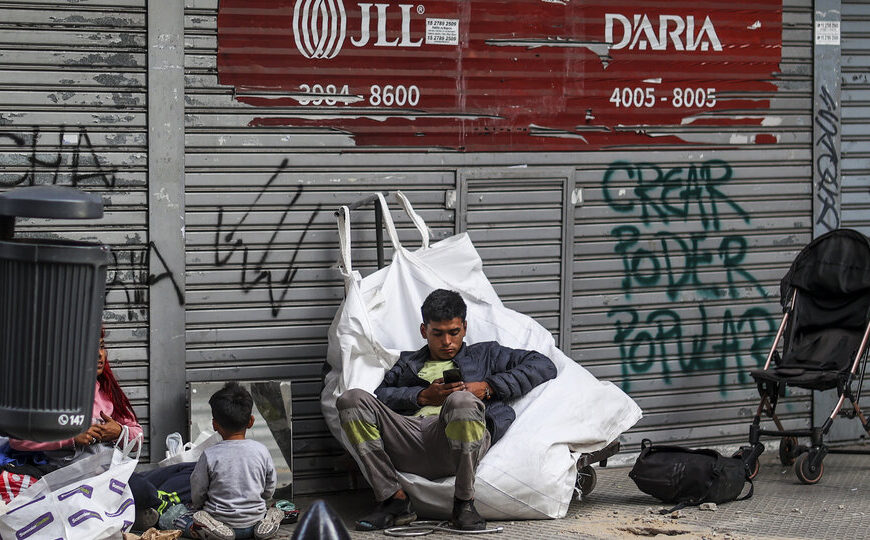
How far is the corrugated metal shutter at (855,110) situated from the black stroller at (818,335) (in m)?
0.90

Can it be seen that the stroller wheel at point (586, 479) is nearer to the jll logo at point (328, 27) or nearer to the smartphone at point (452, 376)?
the smartphone at point (452, 376)

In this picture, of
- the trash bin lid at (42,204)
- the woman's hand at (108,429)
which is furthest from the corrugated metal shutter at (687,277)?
the trash bin lid at (42,204)

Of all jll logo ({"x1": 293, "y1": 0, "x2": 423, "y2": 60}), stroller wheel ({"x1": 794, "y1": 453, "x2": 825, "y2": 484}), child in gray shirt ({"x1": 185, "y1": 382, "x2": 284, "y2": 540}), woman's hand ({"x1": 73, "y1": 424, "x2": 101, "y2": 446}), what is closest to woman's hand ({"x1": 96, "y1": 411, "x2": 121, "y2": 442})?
woman's hand ({"x1": 73, "y1": 424, "x2": 101, "y2": 446})

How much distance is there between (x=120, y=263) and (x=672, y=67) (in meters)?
3.54

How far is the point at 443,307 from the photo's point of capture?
6.30 metres

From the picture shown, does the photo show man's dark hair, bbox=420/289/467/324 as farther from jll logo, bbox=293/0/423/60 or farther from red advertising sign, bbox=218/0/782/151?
jll logo, bbox=293/0/423/60

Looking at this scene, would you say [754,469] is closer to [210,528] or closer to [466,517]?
[466,517]

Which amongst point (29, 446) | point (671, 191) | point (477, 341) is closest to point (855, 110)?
point (671, 191)

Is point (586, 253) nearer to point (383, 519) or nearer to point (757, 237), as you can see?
point (757, 237)

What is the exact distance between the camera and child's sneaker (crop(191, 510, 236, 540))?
5520mm

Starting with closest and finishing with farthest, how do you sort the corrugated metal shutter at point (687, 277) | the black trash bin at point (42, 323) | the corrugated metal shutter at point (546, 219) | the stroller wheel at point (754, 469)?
1. the black trash bin at point (42, 323)
2. the corrugated metal shutter at point (546, 219)
3. the stroller wheel at point (754, 469)
4. the corrugated metal shutter at point (687, 277)

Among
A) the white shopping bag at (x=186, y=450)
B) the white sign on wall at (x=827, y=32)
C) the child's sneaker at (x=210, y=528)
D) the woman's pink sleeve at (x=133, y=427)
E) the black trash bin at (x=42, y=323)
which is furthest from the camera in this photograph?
the white sign on wall at (x=827, y=32)

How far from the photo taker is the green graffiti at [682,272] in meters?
7.62

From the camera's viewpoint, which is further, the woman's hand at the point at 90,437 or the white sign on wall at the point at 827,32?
the white sign on wall at the point at 827,32
